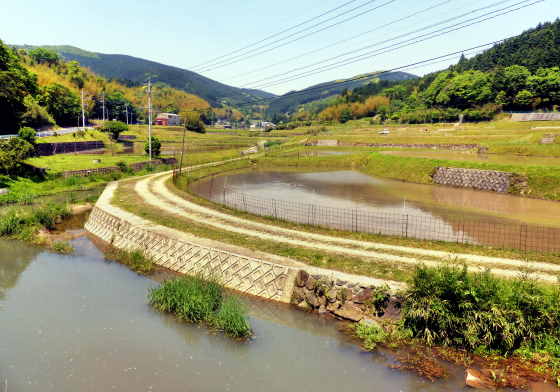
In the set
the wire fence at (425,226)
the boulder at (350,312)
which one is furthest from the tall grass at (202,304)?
the wire fence at (425,226)

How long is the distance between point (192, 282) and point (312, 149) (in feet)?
310

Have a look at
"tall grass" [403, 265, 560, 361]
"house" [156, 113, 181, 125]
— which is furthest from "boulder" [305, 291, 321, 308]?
"house" [156, 113, 181, 125]

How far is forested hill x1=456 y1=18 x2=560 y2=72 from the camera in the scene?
144500 millimetres

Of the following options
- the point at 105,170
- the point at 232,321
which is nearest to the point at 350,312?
the point at 232,321

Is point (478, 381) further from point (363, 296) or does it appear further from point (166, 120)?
point (166, 120)

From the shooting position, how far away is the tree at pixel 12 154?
4569 centimetres

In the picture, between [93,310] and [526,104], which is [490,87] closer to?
[526,104]

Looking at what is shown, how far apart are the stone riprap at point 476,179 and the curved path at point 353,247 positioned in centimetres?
3539

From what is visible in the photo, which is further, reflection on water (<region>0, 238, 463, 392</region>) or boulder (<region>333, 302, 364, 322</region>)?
boulder (<region>333, 302, 364, 322</region>)

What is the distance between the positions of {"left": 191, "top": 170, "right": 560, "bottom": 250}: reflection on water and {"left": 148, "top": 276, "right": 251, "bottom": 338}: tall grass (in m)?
15.0

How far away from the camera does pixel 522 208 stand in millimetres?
43500

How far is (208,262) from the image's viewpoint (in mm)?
23531

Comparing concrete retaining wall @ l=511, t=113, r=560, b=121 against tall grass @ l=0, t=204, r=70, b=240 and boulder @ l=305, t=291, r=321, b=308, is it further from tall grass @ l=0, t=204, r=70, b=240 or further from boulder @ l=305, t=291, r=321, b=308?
tall grass @ l=0, t=204, r=70, b=240

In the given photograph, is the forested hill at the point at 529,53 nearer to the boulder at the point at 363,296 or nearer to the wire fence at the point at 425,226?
the wire fence at the point at 425,226
